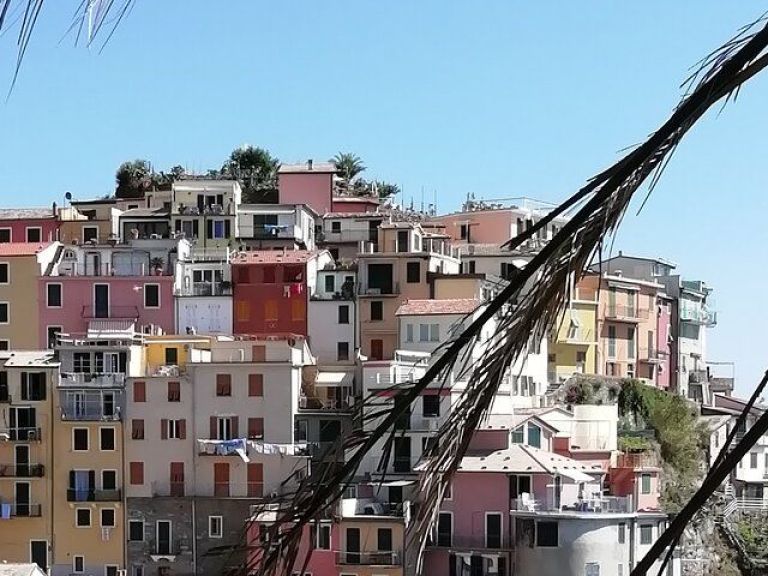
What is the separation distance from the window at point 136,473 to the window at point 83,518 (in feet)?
2.58

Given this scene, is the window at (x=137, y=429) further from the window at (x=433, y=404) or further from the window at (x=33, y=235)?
the window at (x=433, y=404)

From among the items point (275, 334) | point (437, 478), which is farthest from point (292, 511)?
point (275, 334)

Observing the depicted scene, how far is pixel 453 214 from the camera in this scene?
28.9 meters

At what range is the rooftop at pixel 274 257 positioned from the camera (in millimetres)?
22795

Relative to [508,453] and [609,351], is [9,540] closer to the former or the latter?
[508,453]

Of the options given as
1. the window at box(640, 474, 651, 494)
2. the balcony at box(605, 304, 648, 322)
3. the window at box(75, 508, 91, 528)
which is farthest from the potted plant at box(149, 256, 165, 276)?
the window at box(640, 474, 651, 494)

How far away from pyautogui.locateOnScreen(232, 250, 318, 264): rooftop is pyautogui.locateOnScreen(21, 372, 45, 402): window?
3.99 metres

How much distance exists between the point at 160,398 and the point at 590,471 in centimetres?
660

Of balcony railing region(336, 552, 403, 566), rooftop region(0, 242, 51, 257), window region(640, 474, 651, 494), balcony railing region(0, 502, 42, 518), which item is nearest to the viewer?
balcony railing region(336, 552, 403, 566)

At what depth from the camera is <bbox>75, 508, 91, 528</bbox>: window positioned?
2017cm

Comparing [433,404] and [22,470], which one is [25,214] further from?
[433,404]

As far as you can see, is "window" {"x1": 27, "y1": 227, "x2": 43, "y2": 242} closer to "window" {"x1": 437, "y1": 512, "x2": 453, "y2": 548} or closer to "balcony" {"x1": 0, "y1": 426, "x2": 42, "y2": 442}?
"balcony" {"x1": 0, "y1": 426, "x2": 42, "y2": 442}

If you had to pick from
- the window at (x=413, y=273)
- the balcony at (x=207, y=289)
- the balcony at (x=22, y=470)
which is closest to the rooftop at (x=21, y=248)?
the balcony at (x=207, y=289)

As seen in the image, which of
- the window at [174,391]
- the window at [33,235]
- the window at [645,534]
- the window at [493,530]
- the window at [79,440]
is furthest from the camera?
the window at [33,235]
